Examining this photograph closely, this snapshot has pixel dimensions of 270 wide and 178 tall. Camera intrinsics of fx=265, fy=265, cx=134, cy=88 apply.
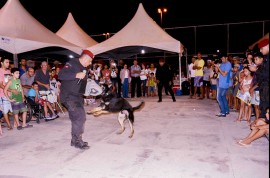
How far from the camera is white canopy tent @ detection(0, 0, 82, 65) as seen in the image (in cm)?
937

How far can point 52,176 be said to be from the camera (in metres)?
3.90

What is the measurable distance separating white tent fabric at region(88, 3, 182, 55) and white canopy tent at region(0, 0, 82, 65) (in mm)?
2214

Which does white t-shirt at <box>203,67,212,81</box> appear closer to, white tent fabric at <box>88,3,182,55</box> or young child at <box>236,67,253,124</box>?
white tent fabric at <box>88,3,182,55</box>

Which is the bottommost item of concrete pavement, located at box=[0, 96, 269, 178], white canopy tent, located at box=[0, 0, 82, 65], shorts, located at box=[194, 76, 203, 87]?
concrete pavement, located at box=[0, 96, 269, 178]

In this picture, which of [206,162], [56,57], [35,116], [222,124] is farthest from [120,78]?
[206,162]

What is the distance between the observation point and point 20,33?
962cm

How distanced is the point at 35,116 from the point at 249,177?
636 cm

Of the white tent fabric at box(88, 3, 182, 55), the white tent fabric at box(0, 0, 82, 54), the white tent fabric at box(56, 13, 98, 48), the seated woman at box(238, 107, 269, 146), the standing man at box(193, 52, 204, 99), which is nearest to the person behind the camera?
the seated woman at box(238, 107, 269, 146)

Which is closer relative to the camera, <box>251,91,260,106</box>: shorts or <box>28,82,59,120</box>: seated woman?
<box>251,91,260,106</box>: shorts

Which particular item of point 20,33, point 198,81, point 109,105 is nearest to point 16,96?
point 109,105

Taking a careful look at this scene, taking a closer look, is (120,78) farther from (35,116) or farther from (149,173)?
(149,173)

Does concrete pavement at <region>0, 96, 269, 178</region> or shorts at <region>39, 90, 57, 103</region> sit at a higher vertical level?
shorts at <region>39, 90, 57, 103</region>

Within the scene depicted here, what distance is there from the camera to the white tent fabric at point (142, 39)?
11969mm

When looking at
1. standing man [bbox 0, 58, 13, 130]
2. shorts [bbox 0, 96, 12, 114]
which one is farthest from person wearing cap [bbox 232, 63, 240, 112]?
shorts [bbox 0, 96, 12, 114]
